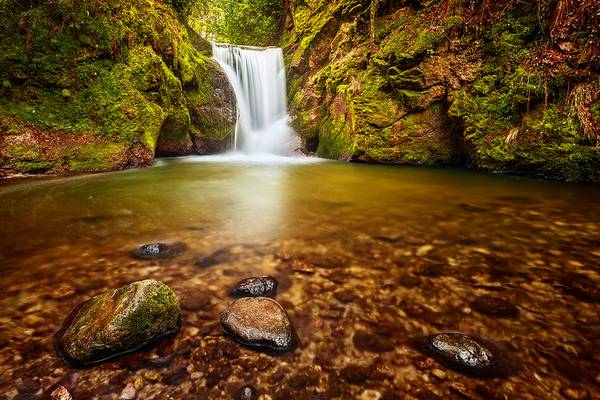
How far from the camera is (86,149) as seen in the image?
22.6 ft

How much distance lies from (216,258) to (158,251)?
0.53 metres

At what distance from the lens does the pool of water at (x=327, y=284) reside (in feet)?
A: 4.53

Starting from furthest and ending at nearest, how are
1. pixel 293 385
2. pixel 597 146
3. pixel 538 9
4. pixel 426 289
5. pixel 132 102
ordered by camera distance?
pixel 132 102 → pixel 538 9 → pixel 597 146 → pixel 426 289 → pixel 293 385

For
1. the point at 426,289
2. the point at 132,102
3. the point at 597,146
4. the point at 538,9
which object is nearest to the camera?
the point at 426,289

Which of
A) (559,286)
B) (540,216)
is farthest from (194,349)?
(540,216)

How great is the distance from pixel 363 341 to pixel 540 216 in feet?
10.7

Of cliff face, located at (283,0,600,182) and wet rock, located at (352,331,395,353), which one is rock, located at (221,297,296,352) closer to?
wet rock, located at (352,331,395,353)

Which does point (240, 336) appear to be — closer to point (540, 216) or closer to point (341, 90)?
point (540, 216)

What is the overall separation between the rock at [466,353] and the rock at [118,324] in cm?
131

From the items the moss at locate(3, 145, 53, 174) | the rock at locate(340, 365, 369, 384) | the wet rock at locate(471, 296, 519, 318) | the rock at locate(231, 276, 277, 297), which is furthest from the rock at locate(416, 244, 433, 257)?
the moss at locate(3, 145, 53, 174)

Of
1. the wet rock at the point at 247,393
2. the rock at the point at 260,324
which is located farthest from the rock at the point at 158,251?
the wet rock at the point at 247,393

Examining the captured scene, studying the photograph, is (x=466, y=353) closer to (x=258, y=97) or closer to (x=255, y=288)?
(x=255, y=288)

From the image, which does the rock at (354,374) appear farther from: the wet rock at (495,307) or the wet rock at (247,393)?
the wet rock at (495,307)

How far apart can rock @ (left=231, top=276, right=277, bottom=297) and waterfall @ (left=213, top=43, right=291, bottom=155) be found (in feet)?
33.2
